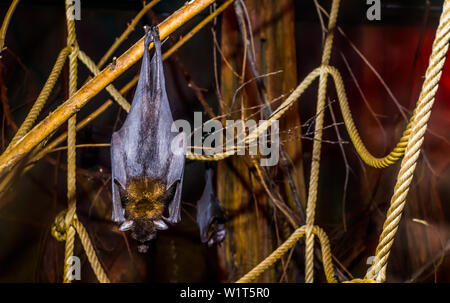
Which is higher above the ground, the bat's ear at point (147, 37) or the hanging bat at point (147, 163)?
the bat's ear at point (147, 37)

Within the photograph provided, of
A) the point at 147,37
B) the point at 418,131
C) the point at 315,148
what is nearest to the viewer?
the point at 418,131

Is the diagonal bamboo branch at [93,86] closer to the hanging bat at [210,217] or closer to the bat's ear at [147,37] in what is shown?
the bat's ear at [147,37]

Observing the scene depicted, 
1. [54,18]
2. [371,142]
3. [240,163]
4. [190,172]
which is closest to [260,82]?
[240,163]

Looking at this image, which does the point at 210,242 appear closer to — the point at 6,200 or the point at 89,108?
the point at 89,108

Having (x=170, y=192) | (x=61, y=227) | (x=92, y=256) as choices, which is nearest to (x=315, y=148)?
(x=170, y=192)

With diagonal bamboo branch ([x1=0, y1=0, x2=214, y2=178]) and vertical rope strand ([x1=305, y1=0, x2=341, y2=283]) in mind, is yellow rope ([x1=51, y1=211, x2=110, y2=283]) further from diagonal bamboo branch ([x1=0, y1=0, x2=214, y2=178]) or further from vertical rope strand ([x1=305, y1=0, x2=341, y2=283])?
vertical rope strand ([x1=305, y1=0, x2=341, y2=283])

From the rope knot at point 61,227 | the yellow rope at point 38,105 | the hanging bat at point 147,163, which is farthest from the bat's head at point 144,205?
the yellow rope at point 38,105

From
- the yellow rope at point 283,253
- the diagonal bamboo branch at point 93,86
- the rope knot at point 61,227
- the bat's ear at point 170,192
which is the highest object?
the diagonal bamboo branch at point 93,86

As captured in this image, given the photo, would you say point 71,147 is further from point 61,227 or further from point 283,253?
point 283,253
